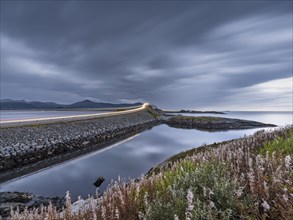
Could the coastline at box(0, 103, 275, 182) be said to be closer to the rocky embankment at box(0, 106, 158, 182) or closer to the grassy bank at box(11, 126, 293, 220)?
the rocky embankment at box(0, 106, 158, 182)

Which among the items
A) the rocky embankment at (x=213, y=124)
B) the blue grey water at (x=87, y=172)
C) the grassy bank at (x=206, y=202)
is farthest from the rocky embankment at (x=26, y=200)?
the rocky embankment at (x=213, y=124)

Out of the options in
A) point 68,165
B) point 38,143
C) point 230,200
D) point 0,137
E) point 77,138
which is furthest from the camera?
point 77,138

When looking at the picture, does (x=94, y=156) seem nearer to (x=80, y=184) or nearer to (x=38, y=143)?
(x=38, y=143)

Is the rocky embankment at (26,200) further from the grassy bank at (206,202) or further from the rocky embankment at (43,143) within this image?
the grassy bank at (206,202)

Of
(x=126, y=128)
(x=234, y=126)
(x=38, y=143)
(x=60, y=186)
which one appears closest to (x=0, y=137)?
(x=38, y=143)

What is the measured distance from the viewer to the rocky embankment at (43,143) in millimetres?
24562

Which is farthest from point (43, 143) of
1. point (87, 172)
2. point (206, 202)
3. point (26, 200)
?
point (206, 202)

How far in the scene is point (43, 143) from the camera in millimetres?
31453

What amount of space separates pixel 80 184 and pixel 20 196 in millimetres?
5233

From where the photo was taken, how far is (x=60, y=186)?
2005 cm

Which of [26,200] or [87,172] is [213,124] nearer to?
[87,172]

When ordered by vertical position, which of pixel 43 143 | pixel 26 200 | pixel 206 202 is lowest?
pixel 26 200

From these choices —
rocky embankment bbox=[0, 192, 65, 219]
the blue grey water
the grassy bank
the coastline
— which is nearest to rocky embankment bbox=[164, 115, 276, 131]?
the coastline

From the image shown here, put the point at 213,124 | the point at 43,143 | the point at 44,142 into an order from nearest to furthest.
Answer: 1. the point at 43,143
2. the point at 44,142
3. the point at 213,124
